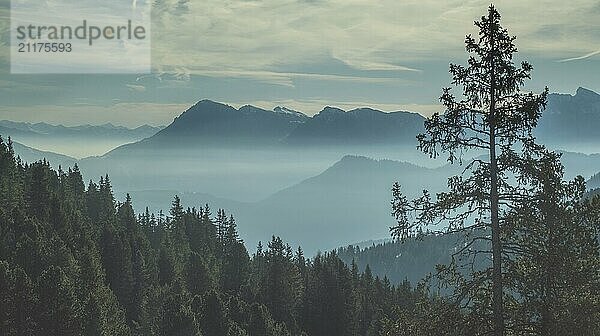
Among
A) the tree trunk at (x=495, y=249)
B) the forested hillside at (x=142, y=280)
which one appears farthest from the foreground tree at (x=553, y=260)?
the forested hillside at (x=142, y=280)

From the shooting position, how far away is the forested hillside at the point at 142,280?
30.9m

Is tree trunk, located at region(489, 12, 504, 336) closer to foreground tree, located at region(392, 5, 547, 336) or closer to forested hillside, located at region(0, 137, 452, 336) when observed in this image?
foreground tree, located at region(392, 5, 547, 336)

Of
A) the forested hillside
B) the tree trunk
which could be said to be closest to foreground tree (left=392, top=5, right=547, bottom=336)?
the tree trunk

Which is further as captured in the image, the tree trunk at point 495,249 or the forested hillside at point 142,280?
the forested hillside at point 142,280

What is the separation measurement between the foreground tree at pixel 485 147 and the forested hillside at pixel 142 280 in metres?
1.81

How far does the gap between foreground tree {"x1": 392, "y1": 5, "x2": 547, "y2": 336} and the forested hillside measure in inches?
71.5

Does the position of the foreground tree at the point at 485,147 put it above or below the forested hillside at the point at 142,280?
above

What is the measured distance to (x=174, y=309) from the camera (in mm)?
35375

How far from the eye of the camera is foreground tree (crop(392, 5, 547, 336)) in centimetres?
1496

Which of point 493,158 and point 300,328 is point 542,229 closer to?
point 493,158

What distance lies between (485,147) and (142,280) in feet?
150

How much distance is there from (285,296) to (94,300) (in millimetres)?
30414

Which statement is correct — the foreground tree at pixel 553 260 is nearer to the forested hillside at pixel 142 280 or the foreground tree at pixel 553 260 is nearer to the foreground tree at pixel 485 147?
the foreground tree at pixel 485 147

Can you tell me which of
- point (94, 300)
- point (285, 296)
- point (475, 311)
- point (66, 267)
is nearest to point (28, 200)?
point (66, 267)
